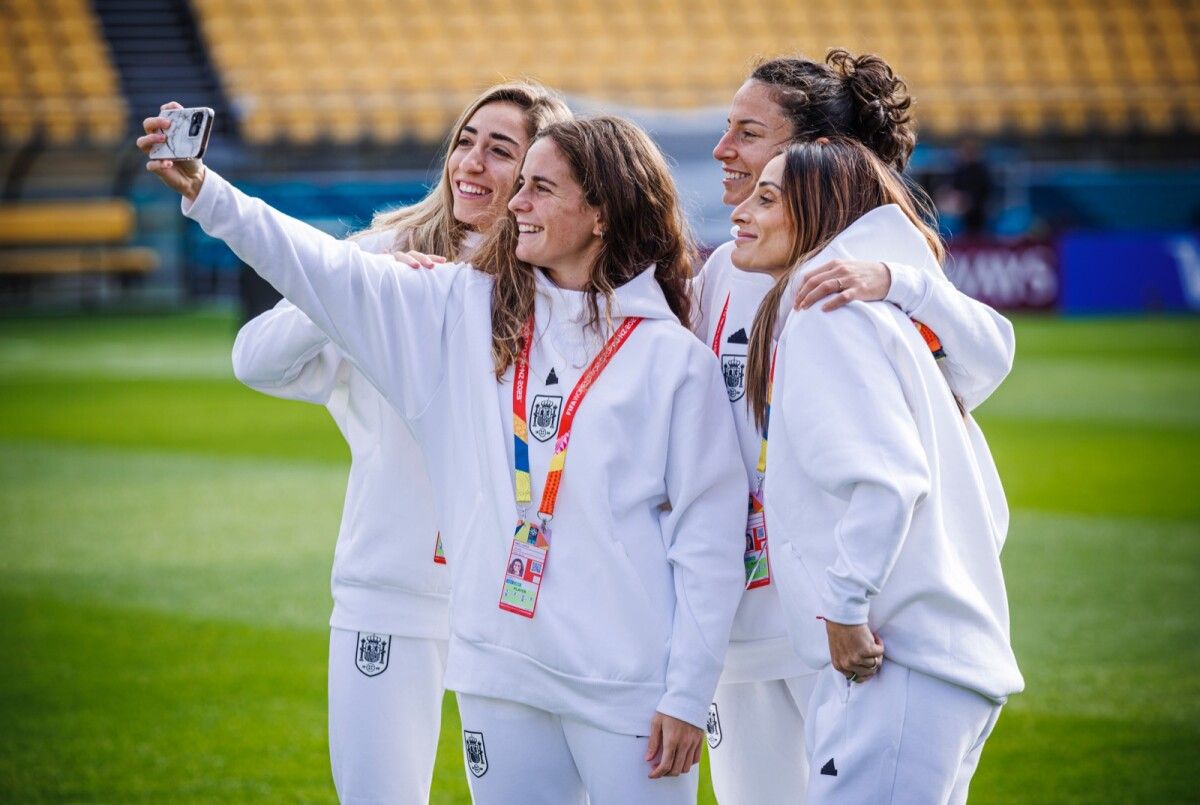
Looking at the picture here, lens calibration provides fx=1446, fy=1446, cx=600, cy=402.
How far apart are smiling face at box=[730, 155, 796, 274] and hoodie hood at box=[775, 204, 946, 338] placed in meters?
0.08

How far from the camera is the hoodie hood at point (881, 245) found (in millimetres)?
2666

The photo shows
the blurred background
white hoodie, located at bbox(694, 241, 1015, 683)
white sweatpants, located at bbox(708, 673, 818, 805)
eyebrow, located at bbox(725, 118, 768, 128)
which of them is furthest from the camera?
the blurred background

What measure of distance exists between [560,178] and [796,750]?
1.26 meters

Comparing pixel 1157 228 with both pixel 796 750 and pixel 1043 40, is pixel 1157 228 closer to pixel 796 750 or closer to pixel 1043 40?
pixel 1043 40

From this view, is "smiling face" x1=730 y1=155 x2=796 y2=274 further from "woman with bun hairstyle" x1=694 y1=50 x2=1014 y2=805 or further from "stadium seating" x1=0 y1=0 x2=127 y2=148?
"stadium seating" x1=0 y1=0 x2=127 y2=148

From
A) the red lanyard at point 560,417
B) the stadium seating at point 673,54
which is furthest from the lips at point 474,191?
the stadium seating at point 673,54

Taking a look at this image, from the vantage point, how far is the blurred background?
17.3 ft

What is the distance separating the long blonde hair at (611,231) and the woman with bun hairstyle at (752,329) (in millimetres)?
161

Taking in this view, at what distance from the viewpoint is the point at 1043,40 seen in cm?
2734

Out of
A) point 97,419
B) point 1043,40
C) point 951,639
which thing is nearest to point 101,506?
point 97,419

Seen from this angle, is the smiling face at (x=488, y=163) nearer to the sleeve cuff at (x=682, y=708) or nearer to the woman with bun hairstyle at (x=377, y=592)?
the woman with bun hairstyle at (x=377, y=592)

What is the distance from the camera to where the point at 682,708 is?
2559 mm

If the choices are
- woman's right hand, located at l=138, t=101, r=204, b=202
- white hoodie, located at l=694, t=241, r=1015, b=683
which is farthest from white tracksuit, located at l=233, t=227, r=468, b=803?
white hoodie, located at l=694, t=241, r=1015, b=683

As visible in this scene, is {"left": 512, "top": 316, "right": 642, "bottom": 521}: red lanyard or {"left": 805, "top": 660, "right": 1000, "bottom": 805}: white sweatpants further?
{"left": 512, "top": 316, "right": 642, "bottom": 521}: red lanyard
